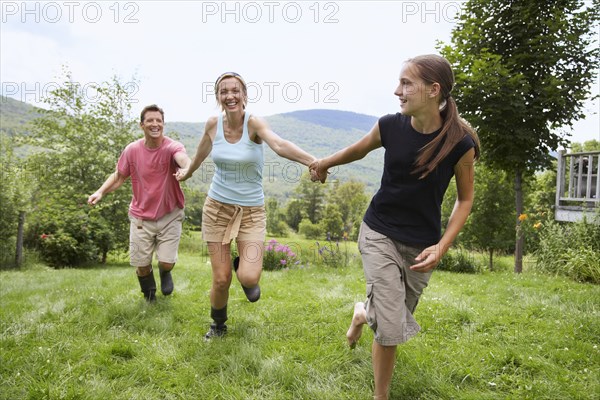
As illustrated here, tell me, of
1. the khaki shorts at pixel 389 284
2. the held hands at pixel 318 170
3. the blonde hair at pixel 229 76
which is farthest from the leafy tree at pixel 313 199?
the khaki shorts at pixel 389 284

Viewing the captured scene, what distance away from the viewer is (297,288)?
19.7ft

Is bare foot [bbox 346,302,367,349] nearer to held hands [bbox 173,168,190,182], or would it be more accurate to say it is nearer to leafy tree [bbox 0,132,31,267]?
held hands [bbox 173,168,190,182]

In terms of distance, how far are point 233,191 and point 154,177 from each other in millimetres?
1446

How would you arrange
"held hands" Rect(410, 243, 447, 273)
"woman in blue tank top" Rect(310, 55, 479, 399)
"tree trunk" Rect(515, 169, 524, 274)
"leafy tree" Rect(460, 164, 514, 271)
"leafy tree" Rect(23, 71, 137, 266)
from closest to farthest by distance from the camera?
"held hands" Rect(410, 243, 447, 273) < "woman in blue tank top" Rect(310, 55, 479, 399) < "tree trunk" Rect(515, 169, 524, 274) < "leafy tree" Rect(460, 164, 514, 271) < "leafy tree" Rect(23, 71, 137, 266)

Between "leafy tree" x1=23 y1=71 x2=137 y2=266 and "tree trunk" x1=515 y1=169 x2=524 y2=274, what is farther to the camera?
"leafy tree" x1=23 y1=71 x2=137 y2=266

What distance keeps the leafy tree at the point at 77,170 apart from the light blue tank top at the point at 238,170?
13.3 meters

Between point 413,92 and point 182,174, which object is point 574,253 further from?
point 182,174

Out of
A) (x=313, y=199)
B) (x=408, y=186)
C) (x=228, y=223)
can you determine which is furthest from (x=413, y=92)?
(x=313, y=199)

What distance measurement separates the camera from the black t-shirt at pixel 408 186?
2.59 metres

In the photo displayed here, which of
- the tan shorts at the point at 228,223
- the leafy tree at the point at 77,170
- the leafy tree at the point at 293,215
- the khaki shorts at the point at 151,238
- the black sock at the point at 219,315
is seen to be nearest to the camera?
the tan shorts at the point at 228,223

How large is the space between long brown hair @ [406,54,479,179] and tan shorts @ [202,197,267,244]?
1.74m

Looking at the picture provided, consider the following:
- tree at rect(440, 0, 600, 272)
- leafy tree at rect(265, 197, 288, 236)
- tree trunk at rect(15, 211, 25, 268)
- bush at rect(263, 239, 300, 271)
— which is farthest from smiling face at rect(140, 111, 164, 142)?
leafy tree at rect(265, 197, 288, 236)

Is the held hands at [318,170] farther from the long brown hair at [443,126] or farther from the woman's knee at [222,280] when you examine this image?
the woman's knee at [222,280]

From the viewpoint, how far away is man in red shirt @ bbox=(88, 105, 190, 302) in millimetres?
4832
